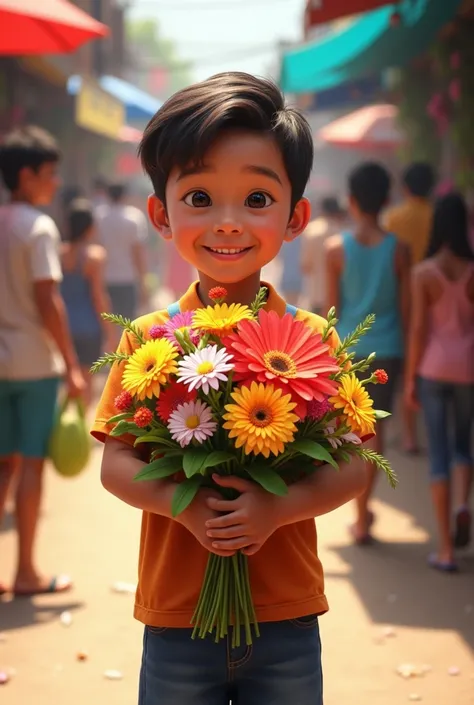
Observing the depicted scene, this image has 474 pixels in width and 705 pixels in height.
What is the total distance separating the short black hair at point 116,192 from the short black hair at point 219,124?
800cm

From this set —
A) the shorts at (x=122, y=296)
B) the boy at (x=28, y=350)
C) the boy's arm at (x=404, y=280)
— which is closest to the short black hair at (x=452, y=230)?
the boy's arm at (x=404, y=280)

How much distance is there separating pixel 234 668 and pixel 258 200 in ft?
3.36

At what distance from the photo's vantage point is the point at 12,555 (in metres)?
5.73

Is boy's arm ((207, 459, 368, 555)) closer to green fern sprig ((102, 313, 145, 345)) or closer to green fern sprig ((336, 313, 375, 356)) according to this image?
green fern sprig ((336, 313, 375, 356))

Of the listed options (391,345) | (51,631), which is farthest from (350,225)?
(51,631)

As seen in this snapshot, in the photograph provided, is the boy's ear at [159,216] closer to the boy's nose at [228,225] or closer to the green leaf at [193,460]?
the boy's nose at [228,225]

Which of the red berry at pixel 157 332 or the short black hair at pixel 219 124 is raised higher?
the short black hair at pixel 219 124

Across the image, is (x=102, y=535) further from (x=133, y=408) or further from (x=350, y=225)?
(x=350, y=225)

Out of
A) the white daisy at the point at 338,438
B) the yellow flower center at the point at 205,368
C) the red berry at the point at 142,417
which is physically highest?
the yellow flower center at the point at 205,368

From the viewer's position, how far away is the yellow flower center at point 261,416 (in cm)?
213

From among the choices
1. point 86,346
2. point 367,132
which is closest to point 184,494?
point 86,346

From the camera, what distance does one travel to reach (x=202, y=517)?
7.25 feet

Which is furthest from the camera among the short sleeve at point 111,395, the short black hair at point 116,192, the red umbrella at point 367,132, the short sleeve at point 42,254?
the red umbrella at point 367,132

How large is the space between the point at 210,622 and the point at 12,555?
367 cm
